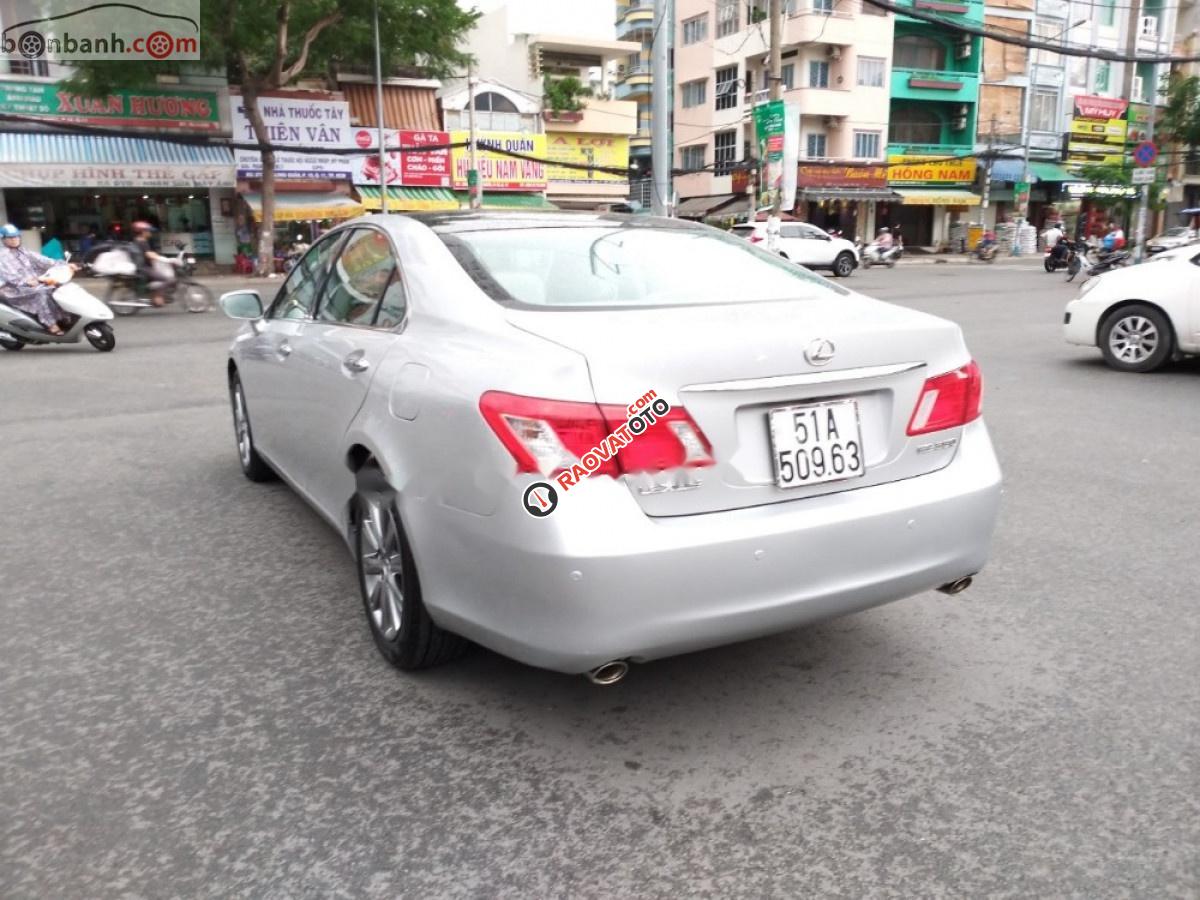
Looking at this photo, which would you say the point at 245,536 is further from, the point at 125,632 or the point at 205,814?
the point at 205,814

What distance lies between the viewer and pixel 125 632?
11.2ft

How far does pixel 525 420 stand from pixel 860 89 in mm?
46038

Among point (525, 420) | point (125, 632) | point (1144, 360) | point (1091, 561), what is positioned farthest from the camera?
point (1144, 360)

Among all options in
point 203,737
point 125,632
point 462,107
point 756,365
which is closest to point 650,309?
point 756,365

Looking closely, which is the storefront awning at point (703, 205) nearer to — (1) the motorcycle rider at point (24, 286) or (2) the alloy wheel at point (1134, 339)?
(1) the motorcycle rider at point (24, 286)

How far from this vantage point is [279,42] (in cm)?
2469

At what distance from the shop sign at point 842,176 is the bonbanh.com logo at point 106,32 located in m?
26.3

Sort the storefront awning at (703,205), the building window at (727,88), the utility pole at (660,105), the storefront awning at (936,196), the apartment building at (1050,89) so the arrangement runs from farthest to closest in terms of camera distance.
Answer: the apartment building at (1050,89)
the building window at (727,88)
the storefront awning at (703,205)
the storefront awning at (936,196)
the utility pole at (660,105)

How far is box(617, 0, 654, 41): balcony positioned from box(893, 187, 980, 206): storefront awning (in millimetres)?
19543

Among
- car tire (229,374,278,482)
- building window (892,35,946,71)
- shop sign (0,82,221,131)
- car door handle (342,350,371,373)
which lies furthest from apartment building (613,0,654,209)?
car door handle (342,350,371,373)

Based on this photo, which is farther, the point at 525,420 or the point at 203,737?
the point at 203,737

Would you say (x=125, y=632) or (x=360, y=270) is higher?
(x=360, y=270)

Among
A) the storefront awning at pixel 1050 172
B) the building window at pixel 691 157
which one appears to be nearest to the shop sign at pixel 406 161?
the building window at pixel 691 157

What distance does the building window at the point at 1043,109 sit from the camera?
1933 inches
